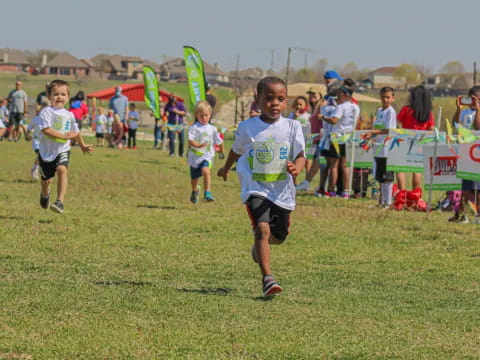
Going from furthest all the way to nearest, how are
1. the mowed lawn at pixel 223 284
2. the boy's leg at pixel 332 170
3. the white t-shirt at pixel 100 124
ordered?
the white t-shirt at pixel 100 124, the boy's leg at pixel 332 170, the mowed lawn at pixel 223 284

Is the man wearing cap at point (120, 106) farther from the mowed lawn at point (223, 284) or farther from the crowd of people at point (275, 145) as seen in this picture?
the mowed lawn at point (223, 284)

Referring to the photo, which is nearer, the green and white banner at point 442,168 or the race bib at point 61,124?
the race bib at point 61,124

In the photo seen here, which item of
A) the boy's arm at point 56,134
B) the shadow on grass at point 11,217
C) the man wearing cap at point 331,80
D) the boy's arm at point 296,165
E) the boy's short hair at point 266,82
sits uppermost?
the man wearing cap at point 331,80

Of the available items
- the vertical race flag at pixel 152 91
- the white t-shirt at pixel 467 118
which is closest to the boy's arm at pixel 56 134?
the white t-shirt at pixel 467 118

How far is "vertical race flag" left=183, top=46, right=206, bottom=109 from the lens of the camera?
25578mm

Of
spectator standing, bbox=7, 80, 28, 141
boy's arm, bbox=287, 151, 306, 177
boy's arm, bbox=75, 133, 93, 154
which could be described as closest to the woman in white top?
boy's arm, bbox=75, 133, 93, 154

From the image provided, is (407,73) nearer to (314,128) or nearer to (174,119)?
(174,119)

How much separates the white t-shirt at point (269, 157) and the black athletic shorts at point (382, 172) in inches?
327

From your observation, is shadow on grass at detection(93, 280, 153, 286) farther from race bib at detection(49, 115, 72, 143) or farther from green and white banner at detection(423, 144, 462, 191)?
green and white banner at detection(423, 144, 462, 191)

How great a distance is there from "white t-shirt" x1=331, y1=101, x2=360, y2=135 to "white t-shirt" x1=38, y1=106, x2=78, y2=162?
6.08 meters

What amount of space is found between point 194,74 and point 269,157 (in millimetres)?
18373

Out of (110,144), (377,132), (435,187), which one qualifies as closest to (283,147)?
(435,187)

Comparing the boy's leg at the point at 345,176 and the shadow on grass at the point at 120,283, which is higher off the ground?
the boy's leg at the point at 345,176

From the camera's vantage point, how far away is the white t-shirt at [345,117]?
17.2 metres
